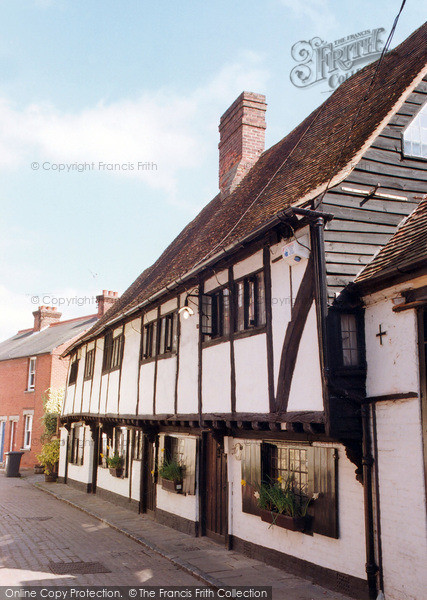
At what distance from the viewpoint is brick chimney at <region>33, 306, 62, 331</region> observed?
3488 centimetres

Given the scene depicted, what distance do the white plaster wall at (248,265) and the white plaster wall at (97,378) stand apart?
31.0ft

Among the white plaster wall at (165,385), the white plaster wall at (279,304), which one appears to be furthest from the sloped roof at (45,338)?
the white plaster wall at (279,304)

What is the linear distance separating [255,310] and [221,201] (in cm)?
742

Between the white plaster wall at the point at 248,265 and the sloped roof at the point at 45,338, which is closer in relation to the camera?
the white plaster wall at the point at 248,265

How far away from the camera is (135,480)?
14602mm

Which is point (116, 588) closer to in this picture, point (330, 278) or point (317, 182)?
point (330, 278)

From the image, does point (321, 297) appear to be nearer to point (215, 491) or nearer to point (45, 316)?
point (215, 491)

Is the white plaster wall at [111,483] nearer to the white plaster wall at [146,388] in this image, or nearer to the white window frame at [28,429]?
the white plaster wall at [146,388]

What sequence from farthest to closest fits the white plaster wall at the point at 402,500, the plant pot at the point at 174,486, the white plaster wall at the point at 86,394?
1. the white plaster wall at the point at 86,394
2. the plant pot at the point at 174,486
3. the white plaster wall at the point at 402,500

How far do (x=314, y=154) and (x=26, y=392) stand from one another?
2347cm

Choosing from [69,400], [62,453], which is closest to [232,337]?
[69,400]

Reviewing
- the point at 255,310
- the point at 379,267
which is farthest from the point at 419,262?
the point at 255,310

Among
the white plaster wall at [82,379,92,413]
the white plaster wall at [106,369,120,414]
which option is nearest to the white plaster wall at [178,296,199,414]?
the white plaster wall at [106,369,120,414]

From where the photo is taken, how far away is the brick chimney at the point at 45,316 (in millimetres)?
34875
